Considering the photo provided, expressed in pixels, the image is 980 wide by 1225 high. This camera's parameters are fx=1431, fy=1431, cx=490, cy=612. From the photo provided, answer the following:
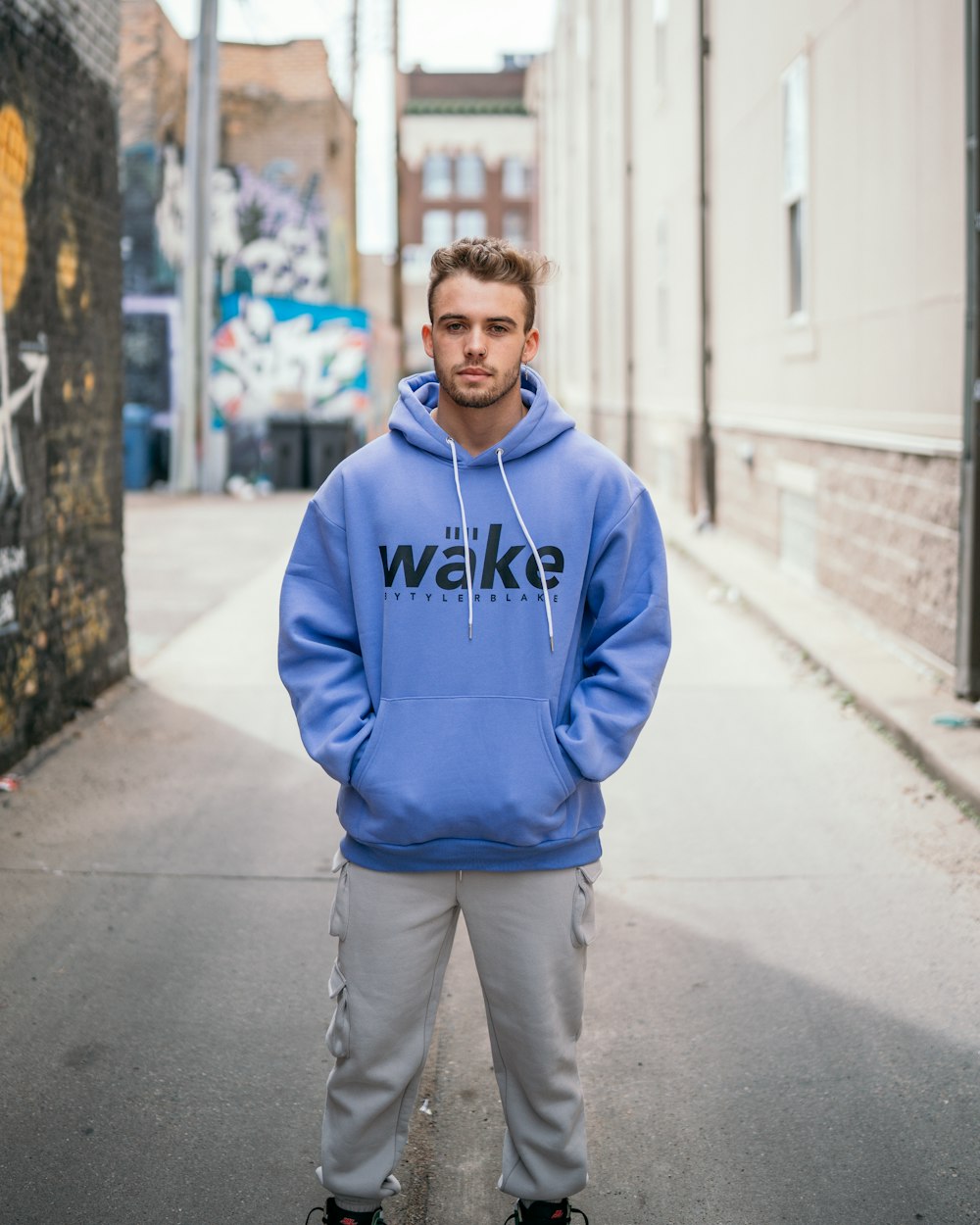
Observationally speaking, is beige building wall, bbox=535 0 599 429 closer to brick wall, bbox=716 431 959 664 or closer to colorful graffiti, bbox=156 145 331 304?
colorful graffiti, bbox=156 145 331 304

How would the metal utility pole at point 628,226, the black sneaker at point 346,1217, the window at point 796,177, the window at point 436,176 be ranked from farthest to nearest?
the window at point 436,176 → the metal utility pole at point 628,226 → the window at point 796,177 → the black sneaker at point 346,1217

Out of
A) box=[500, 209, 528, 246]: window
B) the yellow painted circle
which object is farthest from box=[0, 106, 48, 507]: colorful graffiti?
box=[500, 209, 528, 246]: window

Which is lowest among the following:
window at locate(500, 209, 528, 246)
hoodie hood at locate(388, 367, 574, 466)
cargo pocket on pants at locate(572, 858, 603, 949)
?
cargo pocket on pants at locate(572, 858, 603, 949)

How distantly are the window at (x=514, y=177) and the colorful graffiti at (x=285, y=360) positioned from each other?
39349 mm

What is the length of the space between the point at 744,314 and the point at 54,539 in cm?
876

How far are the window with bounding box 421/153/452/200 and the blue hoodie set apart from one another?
6229 cm

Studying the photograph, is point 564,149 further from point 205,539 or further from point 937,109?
point 937,109

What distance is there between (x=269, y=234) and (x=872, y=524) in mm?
17970

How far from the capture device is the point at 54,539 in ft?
A: 23.4

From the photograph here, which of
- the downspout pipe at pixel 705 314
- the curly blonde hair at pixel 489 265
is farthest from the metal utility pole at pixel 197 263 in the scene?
the curly blonde hair at pixel 489 265

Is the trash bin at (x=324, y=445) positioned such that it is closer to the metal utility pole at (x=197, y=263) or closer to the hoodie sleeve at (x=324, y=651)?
the metal utility pole at (x=197, y=263)

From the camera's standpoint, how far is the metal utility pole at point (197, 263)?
2055 centimetres

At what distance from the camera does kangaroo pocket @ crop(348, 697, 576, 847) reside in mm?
2623

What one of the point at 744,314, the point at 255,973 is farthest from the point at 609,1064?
the point at 744,314
